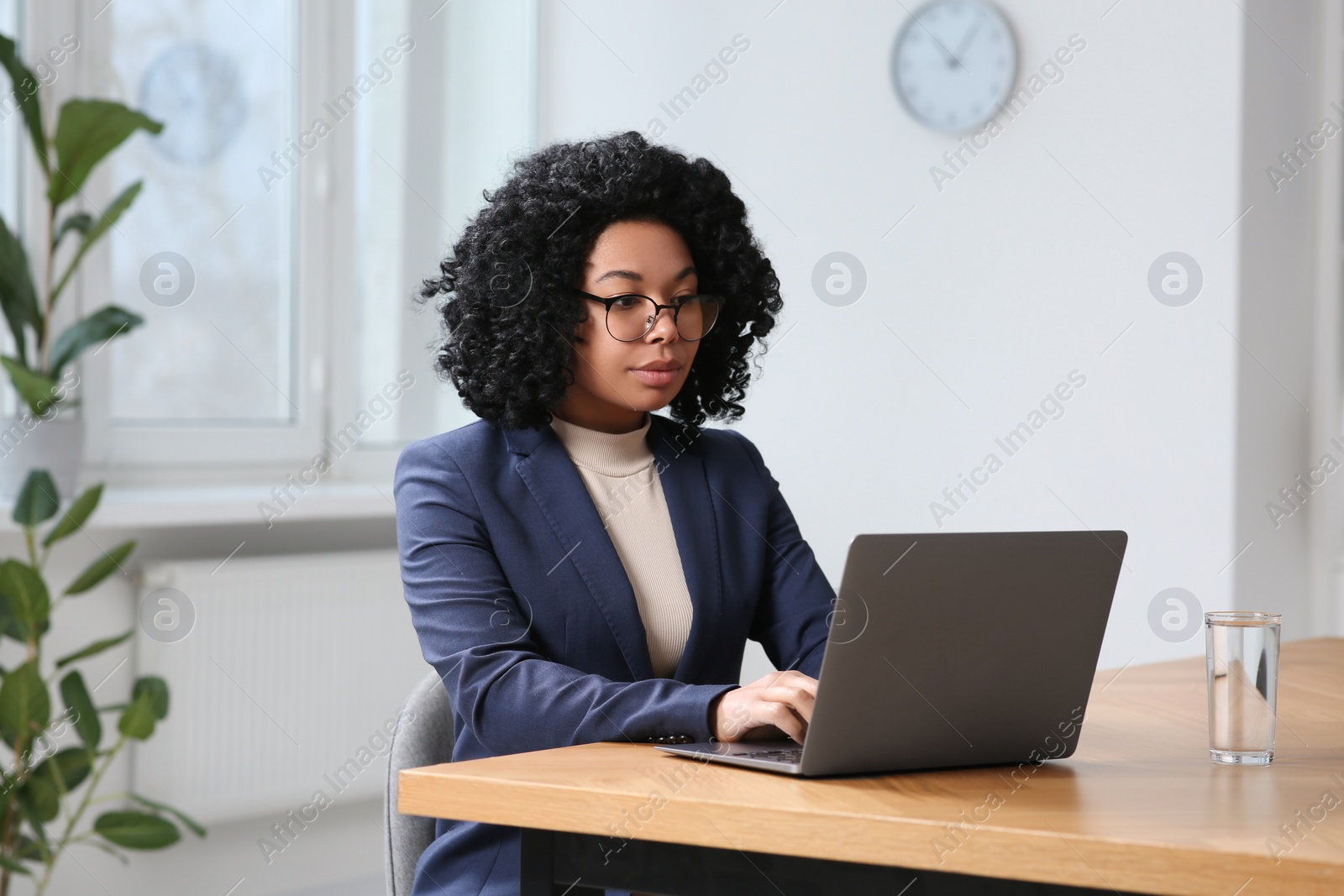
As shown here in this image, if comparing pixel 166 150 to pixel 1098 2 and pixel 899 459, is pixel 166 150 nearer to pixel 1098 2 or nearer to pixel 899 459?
pixel 899 459

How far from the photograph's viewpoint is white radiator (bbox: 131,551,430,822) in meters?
2.99

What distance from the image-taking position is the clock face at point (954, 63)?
3.31 m

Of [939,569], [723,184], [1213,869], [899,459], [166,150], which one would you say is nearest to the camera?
[1213,869]

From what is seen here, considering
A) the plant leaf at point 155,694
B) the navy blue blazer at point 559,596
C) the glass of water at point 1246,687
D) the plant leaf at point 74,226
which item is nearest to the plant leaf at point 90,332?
the plant leaf at point 74,226

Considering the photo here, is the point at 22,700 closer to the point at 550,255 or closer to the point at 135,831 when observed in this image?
the point at 135,831

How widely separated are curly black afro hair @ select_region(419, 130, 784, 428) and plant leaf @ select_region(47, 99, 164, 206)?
1045 millimetres

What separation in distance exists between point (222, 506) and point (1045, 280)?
2000 millimetres

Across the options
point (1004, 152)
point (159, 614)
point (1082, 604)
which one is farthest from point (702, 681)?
point (1004, 152)

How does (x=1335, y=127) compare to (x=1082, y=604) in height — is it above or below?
above

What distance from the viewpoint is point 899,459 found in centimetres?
351

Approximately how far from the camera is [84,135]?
2518 millimetres

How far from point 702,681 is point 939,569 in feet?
2.10

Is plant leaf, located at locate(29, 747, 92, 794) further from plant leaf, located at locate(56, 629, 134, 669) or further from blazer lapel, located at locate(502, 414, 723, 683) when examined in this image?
blazer lapel, located at locate(502, 414, 723, 683)

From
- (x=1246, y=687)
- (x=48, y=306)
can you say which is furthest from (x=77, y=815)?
(x=1246, y=687)
